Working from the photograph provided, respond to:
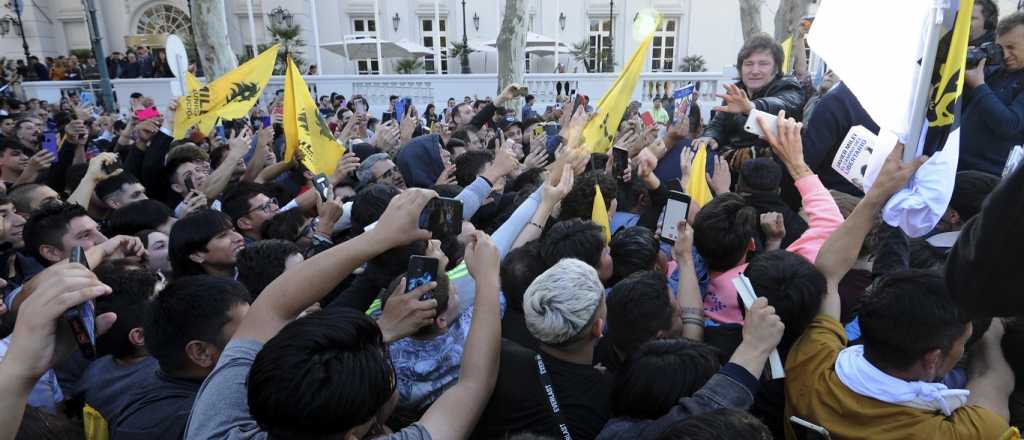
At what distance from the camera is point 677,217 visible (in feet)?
9.26

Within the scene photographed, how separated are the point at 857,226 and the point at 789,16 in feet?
53.4

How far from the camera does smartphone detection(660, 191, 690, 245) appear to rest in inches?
110

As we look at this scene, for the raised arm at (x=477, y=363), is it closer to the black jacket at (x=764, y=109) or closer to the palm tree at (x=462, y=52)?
the black jacket at (x=764, y=109)

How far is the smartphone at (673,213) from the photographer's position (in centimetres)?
279

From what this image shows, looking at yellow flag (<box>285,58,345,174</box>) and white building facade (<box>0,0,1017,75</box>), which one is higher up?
white building facade (<box>0,0,1017,75</box>)

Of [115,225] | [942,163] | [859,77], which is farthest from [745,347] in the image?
[115,225]

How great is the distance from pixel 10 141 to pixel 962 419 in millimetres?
7426

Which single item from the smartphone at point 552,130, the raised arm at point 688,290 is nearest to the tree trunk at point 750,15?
the smartphone at point 552,130

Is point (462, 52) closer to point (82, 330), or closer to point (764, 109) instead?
point (764, 109)

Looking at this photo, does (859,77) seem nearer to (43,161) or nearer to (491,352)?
(491,352)

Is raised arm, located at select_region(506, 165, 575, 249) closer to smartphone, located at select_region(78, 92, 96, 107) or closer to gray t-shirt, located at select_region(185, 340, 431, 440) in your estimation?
gray t-shirt, located at select_region(185, 340, 431, 440)

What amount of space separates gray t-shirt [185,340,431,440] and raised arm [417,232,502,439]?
100mm

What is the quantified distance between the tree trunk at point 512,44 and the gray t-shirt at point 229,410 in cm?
1438

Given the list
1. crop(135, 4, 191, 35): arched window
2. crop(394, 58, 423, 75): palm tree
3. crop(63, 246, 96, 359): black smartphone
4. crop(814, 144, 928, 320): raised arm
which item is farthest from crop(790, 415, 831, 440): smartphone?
crop(135, 4, 191, 35): arched window
